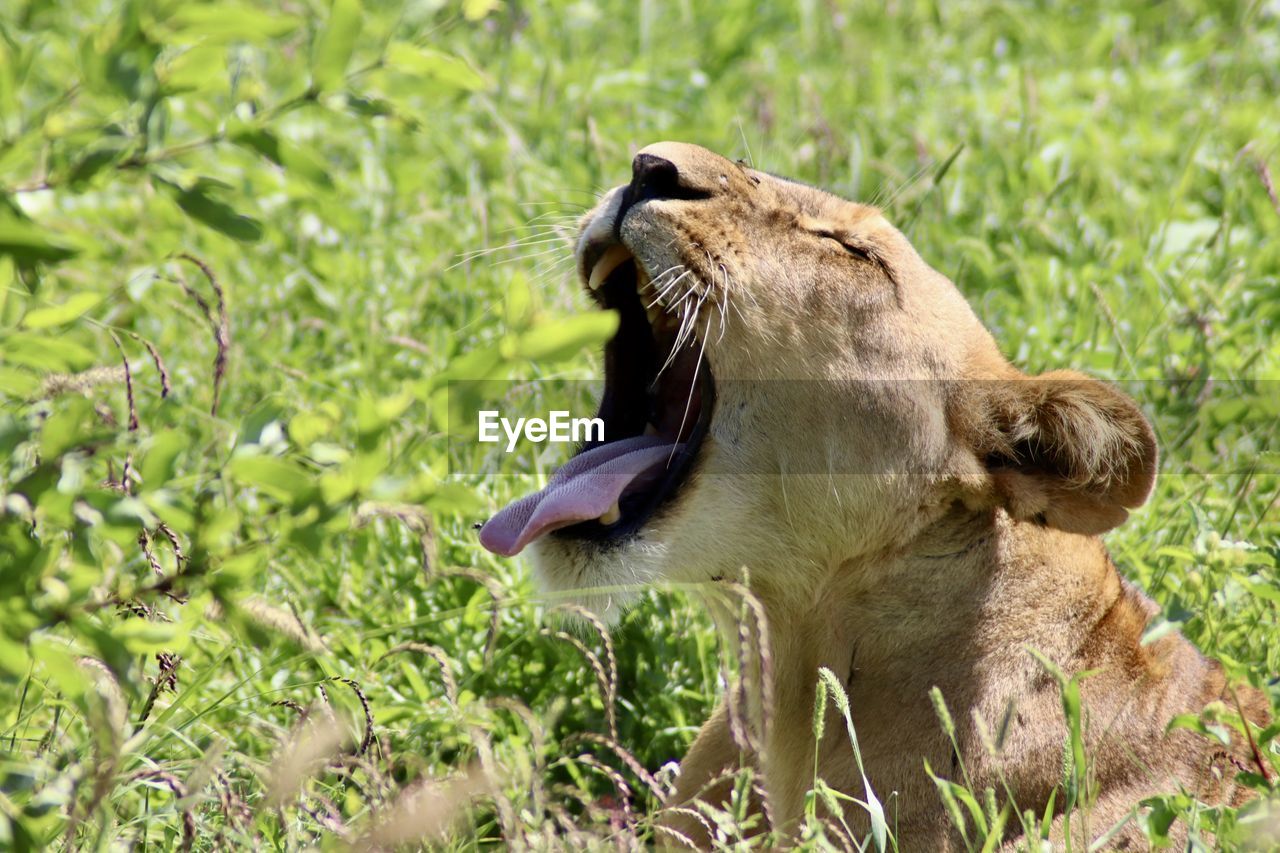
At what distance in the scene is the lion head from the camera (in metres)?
2.93

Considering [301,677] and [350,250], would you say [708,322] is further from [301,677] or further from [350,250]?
[350,250]

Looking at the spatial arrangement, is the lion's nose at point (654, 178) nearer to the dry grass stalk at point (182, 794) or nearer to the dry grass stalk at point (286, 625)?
the dry grass stalk at point (286, 625)

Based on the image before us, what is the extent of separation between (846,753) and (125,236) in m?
3.36

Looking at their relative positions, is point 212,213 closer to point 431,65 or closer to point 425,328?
point 431,65

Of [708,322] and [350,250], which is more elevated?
[708,322]

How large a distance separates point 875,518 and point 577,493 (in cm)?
60

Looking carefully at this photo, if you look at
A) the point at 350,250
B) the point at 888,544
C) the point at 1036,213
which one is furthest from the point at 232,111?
the point at 1036,213

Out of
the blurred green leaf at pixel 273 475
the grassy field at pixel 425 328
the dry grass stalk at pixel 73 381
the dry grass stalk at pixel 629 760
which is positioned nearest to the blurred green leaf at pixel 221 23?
the grassy field at pixel 425 328

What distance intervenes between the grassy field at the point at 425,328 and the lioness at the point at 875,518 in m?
0.15

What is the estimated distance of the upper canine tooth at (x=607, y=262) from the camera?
3.17 m

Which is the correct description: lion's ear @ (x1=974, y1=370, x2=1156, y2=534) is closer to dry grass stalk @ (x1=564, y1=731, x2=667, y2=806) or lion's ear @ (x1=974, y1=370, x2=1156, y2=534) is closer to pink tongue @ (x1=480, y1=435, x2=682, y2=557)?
pink tongue @ (x1=480, y1=435, x2=682, y2=557)

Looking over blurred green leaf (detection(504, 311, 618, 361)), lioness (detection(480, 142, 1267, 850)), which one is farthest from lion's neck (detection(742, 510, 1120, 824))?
blurred green leaf (detection(504, 311, 618, 361))

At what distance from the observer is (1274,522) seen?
13.2 feet

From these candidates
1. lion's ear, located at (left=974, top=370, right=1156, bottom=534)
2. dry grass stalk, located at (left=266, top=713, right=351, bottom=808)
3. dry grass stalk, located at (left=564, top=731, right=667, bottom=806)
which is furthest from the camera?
lion's ear, located at (left=974, top=370, right=1156, bottom=534)
